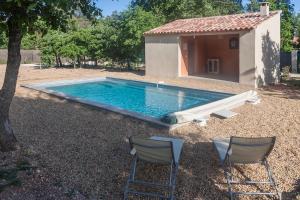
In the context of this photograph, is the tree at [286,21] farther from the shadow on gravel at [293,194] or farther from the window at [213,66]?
the shadow on gravel at [293,194]

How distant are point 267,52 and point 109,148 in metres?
13.3

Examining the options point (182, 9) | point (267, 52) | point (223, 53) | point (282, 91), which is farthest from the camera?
point (182, 9)

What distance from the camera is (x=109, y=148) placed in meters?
8.05

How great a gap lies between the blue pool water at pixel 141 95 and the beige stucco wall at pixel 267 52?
343 centimetres

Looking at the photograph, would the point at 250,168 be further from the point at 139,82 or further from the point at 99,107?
the point at 139,82

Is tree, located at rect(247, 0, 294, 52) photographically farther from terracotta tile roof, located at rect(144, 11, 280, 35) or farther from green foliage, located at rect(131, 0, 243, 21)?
terracotta tile roof, located at rect(144, 11, 280, 35)

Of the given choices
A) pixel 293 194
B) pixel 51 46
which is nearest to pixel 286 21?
pixel 51 46

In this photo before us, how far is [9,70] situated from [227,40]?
18063mm

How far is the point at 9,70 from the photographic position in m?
6.95

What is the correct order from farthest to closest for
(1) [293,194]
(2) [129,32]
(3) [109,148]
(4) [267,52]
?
(2) [129,32], (4) [267,52], (3) [109,148], (1) [293,194]

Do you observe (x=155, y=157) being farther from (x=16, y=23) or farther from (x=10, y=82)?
(x=16, y=23)

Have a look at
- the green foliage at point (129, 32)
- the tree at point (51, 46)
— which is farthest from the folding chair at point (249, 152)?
the tree at point (51, 46)

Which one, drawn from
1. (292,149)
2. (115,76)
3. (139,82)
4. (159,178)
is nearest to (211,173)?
(159,178)

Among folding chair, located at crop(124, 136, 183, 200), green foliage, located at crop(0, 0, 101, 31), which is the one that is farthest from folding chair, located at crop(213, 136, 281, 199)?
green foliage, located at crop(0, 0, 101, 31)
